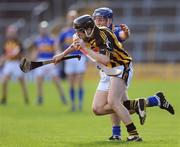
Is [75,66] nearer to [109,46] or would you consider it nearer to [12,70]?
[12,70]

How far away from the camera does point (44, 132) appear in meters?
15.2

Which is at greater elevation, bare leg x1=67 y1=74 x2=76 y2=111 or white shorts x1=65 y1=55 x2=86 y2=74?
white shorts x1=65 y1=55 x2=86 y2=74

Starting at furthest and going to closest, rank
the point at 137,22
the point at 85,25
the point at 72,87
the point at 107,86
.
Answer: the point at 137,22 < the point at 72,87 < the point at 107,86 < the point at 85,25

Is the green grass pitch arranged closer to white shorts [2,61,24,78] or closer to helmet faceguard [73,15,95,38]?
white shorts [2,61,24,78]

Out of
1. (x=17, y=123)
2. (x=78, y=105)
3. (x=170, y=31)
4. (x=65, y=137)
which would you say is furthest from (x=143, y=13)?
(x=65, y=137)

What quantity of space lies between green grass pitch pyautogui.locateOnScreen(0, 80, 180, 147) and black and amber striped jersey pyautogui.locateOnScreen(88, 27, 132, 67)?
4.54 ft

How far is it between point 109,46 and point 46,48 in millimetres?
12988

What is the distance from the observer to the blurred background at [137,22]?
132 feet

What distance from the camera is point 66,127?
16656mm

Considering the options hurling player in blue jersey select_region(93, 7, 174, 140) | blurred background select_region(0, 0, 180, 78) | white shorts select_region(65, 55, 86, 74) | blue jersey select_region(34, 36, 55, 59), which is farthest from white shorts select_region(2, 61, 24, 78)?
blurred background select_region(0, 0, 180, 78)

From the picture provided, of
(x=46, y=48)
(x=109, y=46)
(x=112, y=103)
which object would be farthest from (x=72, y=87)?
(x=109, y=46)

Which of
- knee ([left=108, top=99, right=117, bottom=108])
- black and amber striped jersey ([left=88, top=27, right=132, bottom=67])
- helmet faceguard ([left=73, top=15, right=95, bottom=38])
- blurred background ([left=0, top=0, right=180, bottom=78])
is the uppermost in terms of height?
blurred background ([left=0, top=0, right=180, bottom=78])

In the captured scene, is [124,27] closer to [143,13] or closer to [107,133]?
[107,133]

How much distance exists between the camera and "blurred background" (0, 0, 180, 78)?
40.2 m
